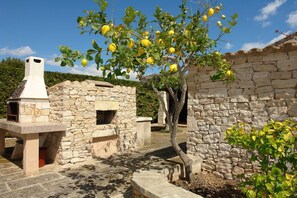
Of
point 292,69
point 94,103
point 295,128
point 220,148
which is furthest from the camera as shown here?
point 94,103

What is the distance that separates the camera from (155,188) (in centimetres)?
349

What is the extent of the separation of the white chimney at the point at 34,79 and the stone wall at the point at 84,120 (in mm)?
309

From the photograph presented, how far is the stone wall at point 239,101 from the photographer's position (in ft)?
15.4

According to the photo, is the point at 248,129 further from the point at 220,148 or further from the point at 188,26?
the point at 188,26

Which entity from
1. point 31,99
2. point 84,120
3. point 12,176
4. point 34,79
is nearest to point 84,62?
point 12,176

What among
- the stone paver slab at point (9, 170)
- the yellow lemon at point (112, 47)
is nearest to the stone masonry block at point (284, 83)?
the yellow lemon at point (112, 47)

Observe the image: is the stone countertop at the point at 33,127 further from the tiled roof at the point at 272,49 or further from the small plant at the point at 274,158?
the small plant at the point at 274,158

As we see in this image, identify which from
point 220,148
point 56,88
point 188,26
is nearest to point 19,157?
point 56,88

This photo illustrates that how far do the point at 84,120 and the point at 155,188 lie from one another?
164 inches

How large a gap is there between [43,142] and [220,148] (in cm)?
564

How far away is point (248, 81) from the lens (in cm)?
516

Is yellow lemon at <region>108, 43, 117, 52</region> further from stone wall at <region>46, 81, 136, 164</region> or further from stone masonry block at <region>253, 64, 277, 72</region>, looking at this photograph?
stone wall at <region>46, 81, 136, 164</region>

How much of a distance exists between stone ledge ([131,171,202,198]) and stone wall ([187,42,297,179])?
7.00ft

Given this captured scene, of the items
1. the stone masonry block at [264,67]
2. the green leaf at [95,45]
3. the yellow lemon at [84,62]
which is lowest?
the yellow lemon at [84,62]
